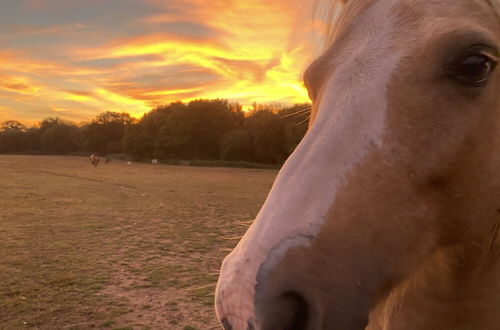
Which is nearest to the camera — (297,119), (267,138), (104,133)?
(297,119)

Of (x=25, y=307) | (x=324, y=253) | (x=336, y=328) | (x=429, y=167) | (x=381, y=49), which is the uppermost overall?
(x=381, y=49)

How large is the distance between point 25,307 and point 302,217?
5241 millimetres

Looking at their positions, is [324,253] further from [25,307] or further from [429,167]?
[25,307]

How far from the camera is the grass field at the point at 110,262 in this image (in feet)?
16.3

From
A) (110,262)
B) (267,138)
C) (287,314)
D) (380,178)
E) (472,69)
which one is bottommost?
(110,262)

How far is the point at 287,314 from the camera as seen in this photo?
1.10m

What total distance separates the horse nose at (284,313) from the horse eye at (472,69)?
2.92 ft

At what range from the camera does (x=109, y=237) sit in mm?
9250

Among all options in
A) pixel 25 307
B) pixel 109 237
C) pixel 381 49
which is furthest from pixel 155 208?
pixel 381 49

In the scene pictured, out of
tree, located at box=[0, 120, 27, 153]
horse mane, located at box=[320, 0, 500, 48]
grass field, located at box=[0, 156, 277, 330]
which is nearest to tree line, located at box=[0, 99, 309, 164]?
tree, located at box=[0, 120, 27, 153]

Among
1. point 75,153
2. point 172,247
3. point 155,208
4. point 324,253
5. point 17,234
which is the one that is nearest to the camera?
point 324,253

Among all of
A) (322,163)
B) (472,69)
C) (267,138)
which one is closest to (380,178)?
(322,163)

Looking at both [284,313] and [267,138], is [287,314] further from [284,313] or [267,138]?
[267,138]

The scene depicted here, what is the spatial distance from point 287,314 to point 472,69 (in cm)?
99
